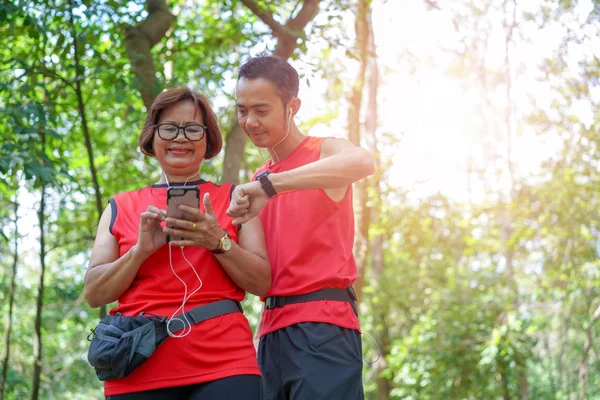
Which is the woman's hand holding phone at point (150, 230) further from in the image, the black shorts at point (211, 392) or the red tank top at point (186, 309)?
the black shorts at point (211, 392)

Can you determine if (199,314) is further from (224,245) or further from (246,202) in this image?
(246,202)

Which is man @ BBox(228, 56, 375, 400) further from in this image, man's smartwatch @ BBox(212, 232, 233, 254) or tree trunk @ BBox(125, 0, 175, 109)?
tree trunk @ BBox(125, 0, 175, 109)

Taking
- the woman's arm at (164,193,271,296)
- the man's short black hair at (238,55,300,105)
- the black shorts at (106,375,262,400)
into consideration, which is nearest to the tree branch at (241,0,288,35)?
the man's short black hair at (238,55,300,105)

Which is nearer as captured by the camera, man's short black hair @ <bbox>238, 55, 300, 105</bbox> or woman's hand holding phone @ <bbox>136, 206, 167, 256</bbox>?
woman's hand holding phone @ <bbox>136, 206, 167, 256</bbox>

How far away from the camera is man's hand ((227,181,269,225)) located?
8.58 feet

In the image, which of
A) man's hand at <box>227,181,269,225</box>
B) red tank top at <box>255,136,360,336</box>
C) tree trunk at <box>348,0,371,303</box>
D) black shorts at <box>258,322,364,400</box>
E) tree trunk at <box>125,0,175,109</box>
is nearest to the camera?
man's hand at <box>227,181,269,225</box>

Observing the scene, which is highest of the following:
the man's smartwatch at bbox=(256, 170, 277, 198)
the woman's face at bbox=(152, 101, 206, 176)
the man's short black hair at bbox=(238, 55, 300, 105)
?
the man's short black hair at bbox=(238, 55, 300, 105)

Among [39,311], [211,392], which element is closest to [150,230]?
[211,392]

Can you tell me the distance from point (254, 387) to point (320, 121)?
7.97 meters

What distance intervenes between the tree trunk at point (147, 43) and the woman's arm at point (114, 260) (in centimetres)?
332

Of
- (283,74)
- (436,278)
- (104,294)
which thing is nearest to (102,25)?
(283,74)

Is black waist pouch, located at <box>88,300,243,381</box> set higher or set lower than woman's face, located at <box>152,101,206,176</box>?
lower

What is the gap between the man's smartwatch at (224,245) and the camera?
2.54 m

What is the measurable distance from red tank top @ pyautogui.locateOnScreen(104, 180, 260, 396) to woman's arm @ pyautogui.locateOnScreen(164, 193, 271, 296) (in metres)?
0.06
